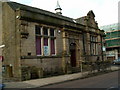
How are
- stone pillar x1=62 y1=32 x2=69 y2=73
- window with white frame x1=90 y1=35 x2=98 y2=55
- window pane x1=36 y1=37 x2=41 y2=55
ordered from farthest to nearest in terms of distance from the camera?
window with white frame x1=90 y1=35 x2=98 y2=55, stone pillar x1=62 y1=32 x2=69 y2=73, window pane x1=36 y1=37 x2=41 y2=55

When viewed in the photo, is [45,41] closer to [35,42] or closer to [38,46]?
[38,46]

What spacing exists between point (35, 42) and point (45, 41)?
5.61ft

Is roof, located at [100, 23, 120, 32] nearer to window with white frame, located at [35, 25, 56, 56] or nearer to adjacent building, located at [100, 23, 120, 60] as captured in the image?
adjacent building, located at [100, 23, 120, 60]

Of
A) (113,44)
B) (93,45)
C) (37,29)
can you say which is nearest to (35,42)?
(37,29)

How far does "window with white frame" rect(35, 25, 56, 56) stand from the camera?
62.2 ft

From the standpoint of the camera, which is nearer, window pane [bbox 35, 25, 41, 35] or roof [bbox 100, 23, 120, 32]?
window pane [bbox 35, 25, 41, 35]

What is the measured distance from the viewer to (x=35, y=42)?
1839cm

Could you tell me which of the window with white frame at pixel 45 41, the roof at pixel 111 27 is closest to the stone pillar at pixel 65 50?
the window with white frame at pixel 45 41

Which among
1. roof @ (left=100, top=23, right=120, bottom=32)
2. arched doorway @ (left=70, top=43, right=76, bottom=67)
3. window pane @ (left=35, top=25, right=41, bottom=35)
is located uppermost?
roof @ (left=100, top=23, right=120, bottom=32)

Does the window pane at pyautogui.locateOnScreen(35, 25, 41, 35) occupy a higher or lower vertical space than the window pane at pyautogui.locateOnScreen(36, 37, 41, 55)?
higher

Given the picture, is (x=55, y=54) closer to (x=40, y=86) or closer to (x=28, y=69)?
(x=28, y=69)

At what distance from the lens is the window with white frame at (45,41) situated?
18953 millimetres

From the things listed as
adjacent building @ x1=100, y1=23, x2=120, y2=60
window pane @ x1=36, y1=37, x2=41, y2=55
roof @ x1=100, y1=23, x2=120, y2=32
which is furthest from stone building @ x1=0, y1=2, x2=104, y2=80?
roof @ x1=100, y1=23, x2=120, y2=32

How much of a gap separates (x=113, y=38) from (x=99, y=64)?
44.6 meters
